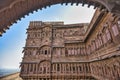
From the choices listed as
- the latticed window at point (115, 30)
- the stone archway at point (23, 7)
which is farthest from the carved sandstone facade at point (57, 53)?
the stone archway at point (23, 7)

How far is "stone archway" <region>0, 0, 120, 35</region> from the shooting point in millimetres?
2768

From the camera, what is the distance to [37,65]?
18.4 m

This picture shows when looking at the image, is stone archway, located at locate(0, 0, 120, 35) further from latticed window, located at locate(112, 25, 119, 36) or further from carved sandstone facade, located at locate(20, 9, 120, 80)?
carved sandstone facade, located at locate(20, 9, 120, 80)

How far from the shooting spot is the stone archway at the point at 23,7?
277cm

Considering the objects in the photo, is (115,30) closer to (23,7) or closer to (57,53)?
(23,7)

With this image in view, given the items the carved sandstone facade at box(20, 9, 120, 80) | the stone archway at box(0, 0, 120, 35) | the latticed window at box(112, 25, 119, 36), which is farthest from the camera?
the carved sandstone facade at box(20, 9, 120, 80)

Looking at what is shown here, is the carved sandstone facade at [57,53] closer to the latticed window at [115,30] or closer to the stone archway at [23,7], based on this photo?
the latticed window at [115,30]

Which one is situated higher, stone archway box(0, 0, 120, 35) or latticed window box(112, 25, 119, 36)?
latticed window box(112, 25, 119, 36)

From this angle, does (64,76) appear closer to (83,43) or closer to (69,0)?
(83,43)

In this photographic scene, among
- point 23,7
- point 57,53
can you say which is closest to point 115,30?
point 23,7

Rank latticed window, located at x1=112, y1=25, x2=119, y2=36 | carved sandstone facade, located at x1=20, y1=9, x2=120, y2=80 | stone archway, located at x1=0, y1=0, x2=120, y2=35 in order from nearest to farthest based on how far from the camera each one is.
Result: 1. stone archway, located at x1=0, y1=0, x2=120, y2=35
2. latticed window, located at x1=112, y1=25, x2=119, y2=36
3. carved sandstone facade, located at x1=20, y1=9, x2=120, y2=80

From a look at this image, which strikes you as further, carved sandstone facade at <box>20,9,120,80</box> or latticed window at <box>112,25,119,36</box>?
carved sandstone facade at <box>20,9,120,80</box>

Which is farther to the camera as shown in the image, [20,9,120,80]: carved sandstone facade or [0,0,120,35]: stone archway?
[20,9,120,80]: carved sandstone facade

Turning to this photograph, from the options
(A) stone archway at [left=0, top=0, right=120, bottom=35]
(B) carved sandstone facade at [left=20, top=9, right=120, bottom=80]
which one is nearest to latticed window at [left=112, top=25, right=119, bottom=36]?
(A) stone archway at [left=0, top=0, right=120, bottom=35]
